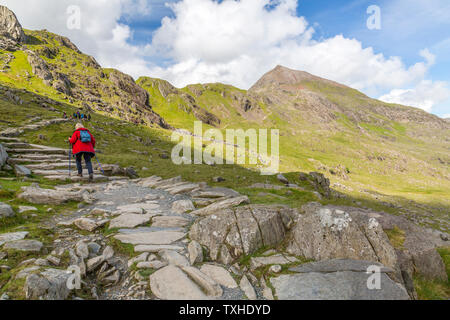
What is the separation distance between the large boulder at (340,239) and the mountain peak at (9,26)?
7499 inches

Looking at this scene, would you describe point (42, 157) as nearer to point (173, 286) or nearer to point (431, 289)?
point (173, 286)

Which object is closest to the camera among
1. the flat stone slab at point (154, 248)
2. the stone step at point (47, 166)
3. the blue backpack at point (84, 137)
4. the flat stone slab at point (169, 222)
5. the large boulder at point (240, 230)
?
the flat stone slab at point (154, 248)

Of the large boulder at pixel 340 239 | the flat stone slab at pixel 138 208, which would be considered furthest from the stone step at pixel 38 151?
the large boulder at pixel 340 239

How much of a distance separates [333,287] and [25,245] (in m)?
10.1

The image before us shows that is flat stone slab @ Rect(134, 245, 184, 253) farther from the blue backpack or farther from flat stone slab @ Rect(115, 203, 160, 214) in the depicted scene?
the blue backpack

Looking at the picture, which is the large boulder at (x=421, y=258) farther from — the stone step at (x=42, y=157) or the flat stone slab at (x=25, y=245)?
the stone step at (x=42, y=157)

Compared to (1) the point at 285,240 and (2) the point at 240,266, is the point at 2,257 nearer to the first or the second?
(2) the point at 240,266

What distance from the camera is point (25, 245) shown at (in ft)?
23.2

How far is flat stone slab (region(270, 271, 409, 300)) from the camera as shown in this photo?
6305 mm

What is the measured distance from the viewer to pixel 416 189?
17738cm

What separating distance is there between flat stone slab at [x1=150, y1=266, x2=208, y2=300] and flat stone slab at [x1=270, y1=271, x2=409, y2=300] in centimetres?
257

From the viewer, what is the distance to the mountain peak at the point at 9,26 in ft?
426

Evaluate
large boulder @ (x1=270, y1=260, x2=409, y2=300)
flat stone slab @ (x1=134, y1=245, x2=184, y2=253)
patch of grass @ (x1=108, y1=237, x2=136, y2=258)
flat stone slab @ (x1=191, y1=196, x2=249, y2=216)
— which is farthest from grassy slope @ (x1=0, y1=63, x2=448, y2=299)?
flat stone slab @ (x1=134, y1=245, x2=184, y2=253)

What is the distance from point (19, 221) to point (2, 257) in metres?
3.70
